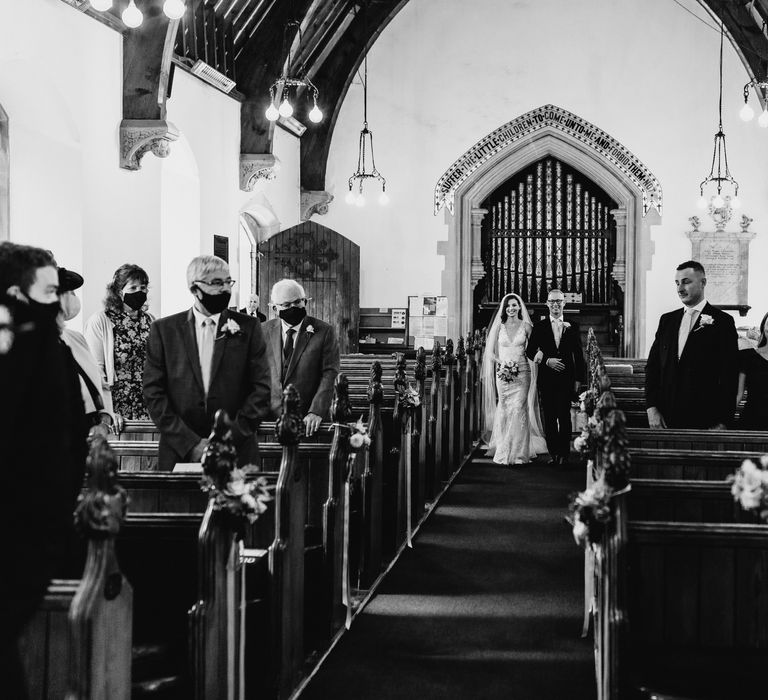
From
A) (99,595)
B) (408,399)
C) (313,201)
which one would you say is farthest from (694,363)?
Answer: (313,201)

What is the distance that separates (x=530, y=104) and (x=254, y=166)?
155 inches

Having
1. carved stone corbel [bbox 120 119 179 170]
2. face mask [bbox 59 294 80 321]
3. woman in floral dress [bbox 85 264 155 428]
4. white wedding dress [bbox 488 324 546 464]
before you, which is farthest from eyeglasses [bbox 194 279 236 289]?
white wedding dress [bbox 488 324 546 464]

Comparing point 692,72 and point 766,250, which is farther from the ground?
point 692,72

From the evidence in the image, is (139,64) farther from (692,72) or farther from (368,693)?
(692,72)

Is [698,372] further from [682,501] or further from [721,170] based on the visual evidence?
[721,170]

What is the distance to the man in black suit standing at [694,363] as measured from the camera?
473 centimetres

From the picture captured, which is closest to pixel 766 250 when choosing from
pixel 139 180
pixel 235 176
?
pixel 235 176

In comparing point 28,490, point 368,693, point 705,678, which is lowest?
point 368,693

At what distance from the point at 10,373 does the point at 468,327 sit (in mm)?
10903

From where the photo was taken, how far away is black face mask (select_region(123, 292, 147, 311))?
470cm

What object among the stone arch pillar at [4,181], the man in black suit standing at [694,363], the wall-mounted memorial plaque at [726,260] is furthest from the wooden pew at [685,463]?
the wall-mounted memorial plaque at [726,260]

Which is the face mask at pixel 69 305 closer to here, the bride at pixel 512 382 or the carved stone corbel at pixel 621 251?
the bride at pixel 512 382

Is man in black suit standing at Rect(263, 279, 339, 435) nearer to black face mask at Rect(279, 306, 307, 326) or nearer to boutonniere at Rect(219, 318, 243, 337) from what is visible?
black face mask at Rect(279, 306, 307, 326)

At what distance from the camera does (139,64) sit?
742 centimetres
